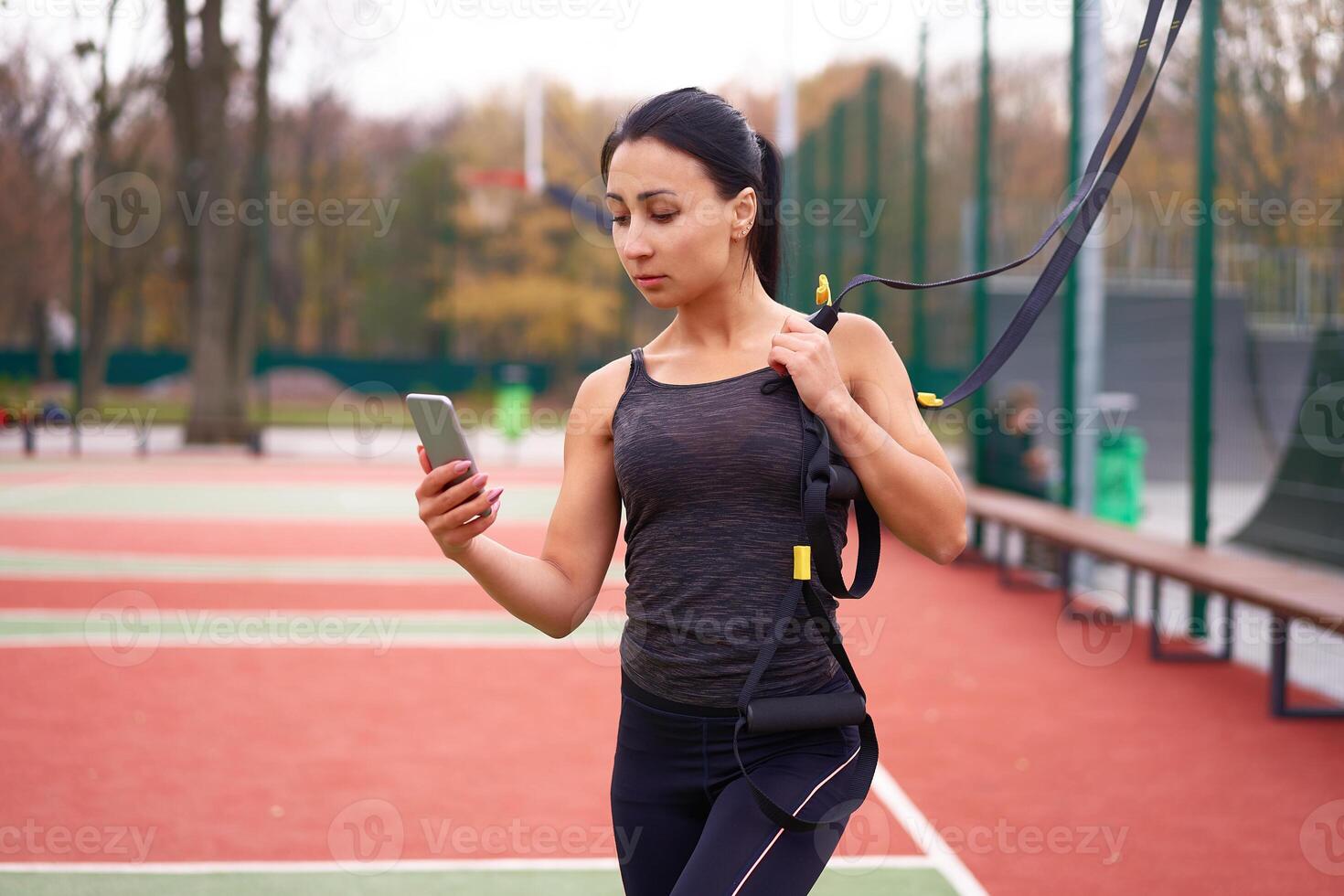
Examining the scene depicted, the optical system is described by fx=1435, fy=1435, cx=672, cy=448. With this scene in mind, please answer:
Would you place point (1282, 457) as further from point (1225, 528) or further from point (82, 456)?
point (82, 456)

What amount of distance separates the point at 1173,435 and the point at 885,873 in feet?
47.6

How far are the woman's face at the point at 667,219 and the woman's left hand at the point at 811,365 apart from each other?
203mm

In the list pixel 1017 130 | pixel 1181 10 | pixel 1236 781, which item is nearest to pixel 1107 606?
pixel 1236 781

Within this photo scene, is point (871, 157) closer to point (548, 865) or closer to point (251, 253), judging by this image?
point (251, 253)

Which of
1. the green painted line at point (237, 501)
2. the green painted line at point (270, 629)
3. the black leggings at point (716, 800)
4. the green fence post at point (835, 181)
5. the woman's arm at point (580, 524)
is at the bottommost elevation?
the green painted line at point (237, 501)

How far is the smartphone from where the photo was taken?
83.9 inches

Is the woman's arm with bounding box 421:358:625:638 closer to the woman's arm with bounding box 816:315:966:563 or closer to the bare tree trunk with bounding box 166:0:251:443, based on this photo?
the woman's arm with bounding box 816:315:966:563

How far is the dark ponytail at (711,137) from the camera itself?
2.30 meters

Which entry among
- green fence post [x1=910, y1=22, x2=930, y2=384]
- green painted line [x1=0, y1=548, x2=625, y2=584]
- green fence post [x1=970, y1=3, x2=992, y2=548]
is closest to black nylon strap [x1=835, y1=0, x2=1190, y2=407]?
green painted line [x1=0, y1=548, x2=625, y2=584]

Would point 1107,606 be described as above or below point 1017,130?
below

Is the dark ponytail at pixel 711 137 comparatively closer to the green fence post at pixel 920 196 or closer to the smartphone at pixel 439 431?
the smartphone at pixel 439 431

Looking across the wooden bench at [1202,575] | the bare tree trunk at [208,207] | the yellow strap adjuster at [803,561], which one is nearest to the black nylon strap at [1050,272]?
the yellow strap adjuster at [803,561]

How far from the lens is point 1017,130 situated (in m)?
22.5

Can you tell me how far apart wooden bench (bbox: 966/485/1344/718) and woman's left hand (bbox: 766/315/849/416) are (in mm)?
4588
